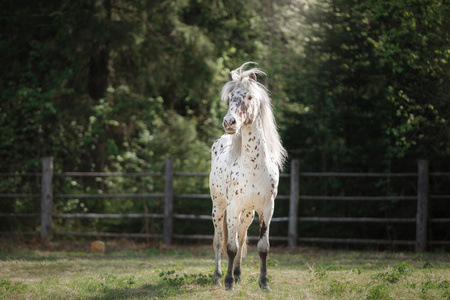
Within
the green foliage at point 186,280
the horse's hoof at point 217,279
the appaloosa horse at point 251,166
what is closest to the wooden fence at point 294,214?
the green foliage at point 186,280

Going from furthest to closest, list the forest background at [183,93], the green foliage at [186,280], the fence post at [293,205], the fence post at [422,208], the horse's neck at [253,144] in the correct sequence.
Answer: the fence post at [293,205] < the forest background at [183,93] < the fence post at [422,208] < the green foliage at [186,280] < the horse's neck at [253,144]

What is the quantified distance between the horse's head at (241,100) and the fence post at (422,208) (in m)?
5.12

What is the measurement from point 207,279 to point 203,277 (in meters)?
0.09

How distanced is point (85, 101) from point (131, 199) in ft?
8.92

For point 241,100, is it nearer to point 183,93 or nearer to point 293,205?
point 293,205

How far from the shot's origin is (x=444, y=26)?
8430 mm

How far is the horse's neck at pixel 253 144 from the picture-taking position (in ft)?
17.6

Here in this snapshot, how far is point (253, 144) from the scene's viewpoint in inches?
212

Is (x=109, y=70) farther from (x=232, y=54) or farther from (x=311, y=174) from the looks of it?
(x=311, y=174)

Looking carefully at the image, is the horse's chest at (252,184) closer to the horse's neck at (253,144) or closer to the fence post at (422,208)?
the horse's neck at (253,144)

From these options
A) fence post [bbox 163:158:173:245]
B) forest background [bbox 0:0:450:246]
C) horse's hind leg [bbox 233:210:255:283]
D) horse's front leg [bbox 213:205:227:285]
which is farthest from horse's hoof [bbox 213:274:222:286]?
→ fence post [bbox 163:158:173:245]

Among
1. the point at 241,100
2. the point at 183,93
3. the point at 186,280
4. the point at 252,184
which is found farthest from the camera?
the point at 183,93

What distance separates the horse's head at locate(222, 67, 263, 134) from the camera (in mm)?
4931

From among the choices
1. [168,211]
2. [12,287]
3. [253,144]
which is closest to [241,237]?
[253,144]
